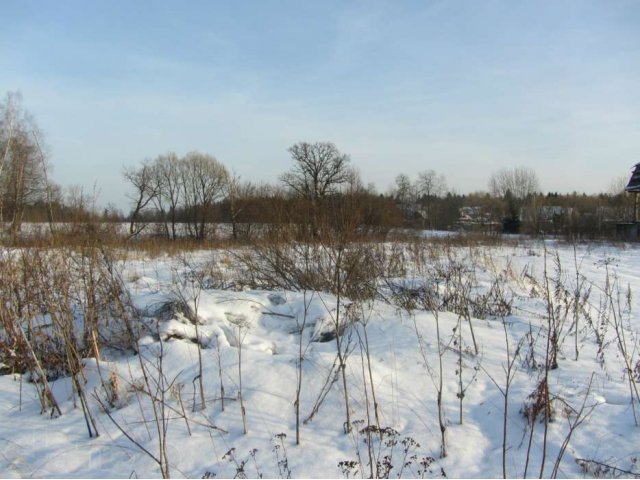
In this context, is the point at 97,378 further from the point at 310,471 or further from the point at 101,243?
the point at 310,471

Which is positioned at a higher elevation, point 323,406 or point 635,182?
point 635,182

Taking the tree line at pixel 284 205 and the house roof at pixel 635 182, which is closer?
the tree line at pixel 284 205

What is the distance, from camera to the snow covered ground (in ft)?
7.91

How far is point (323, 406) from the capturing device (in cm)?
297

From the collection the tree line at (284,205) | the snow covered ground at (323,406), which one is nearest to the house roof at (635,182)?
the tree line at (284,205)

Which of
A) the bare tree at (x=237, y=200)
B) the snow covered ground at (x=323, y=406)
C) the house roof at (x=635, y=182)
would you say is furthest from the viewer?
the house roof at (x=635, y=182)

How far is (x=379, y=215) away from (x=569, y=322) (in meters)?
3.99

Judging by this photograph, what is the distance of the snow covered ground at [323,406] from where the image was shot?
7.91ft

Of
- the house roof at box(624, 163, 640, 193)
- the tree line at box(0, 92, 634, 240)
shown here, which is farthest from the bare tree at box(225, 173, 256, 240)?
the house roof at box(624, 163, 640, 193)

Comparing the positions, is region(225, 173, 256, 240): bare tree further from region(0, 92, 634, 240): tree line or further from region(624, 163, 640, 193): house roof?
region(624, 163, 640, 193): house roof

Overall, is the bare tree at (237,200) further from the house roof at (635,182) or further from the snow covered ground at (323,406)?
the house roof at (635,182)

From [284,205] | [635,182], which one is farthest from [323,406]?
[635,182]

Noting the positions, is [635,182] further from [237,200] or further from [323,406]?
[323,406]

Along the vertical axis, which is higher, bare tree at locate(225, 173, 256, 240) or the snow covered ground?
bare tree at locate(225, 173, 256, 240)
